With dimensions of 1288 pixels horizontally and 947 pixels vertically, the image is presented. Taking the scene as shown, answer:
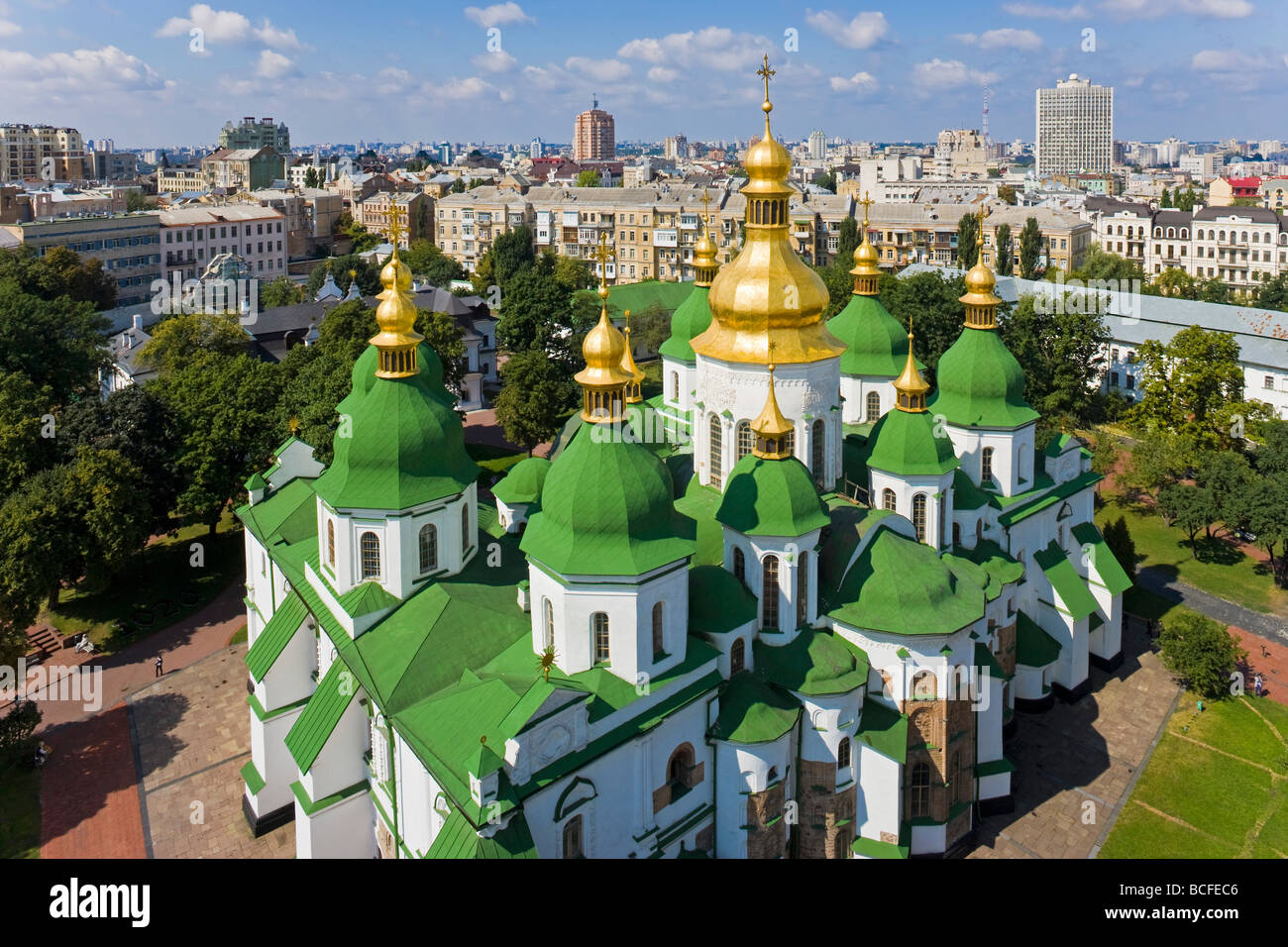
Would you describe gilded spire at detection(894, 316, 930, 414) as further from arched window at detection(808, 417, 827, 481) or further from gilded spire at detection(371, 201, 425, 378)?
gilded spire at detection(371, 201, 425, 378)

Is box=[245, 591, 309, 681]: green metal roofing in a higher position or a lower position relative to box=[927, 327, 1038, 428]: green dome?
lower

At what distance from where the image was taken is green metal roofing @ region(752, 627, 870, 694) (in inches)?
806

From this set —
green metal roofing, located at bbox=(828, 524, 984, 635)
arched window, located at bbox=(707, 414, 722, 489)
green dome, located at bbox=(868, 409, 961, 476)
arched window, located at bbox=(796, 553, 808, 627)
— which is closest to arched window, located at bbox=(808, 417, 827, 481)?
green dome, located at bbox=(868, 409, 961, 476)

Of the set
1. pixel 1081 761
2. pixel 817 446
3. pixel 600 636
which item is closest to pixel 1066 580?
pixel 1081 761

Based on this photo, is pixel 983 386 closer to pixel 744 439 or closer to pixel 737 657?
pixel 744 439

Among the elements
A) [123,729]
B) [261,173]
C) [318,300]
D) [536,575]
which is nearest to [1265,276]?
[318,300]

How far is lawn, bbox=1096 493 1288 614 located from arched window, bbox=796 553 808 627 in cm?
2225

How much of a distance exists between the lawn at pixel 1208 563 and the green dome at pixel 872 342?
50.4 ft

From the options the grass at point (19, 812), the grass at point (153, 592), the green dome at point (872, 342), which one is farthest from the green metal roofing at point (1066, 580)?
the grass at point (153, 592)

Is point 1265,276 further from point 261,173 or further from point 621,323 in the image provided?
point 261,173

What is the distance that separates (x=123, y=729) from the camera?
2788 centimetres

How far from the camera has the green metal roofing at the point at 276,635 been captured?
23.7 meters

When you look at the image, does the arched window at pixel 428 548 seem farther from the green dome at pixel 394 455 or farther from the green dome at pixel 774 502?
the green dome at pixel 774 502

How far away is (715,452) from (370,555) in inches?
354
